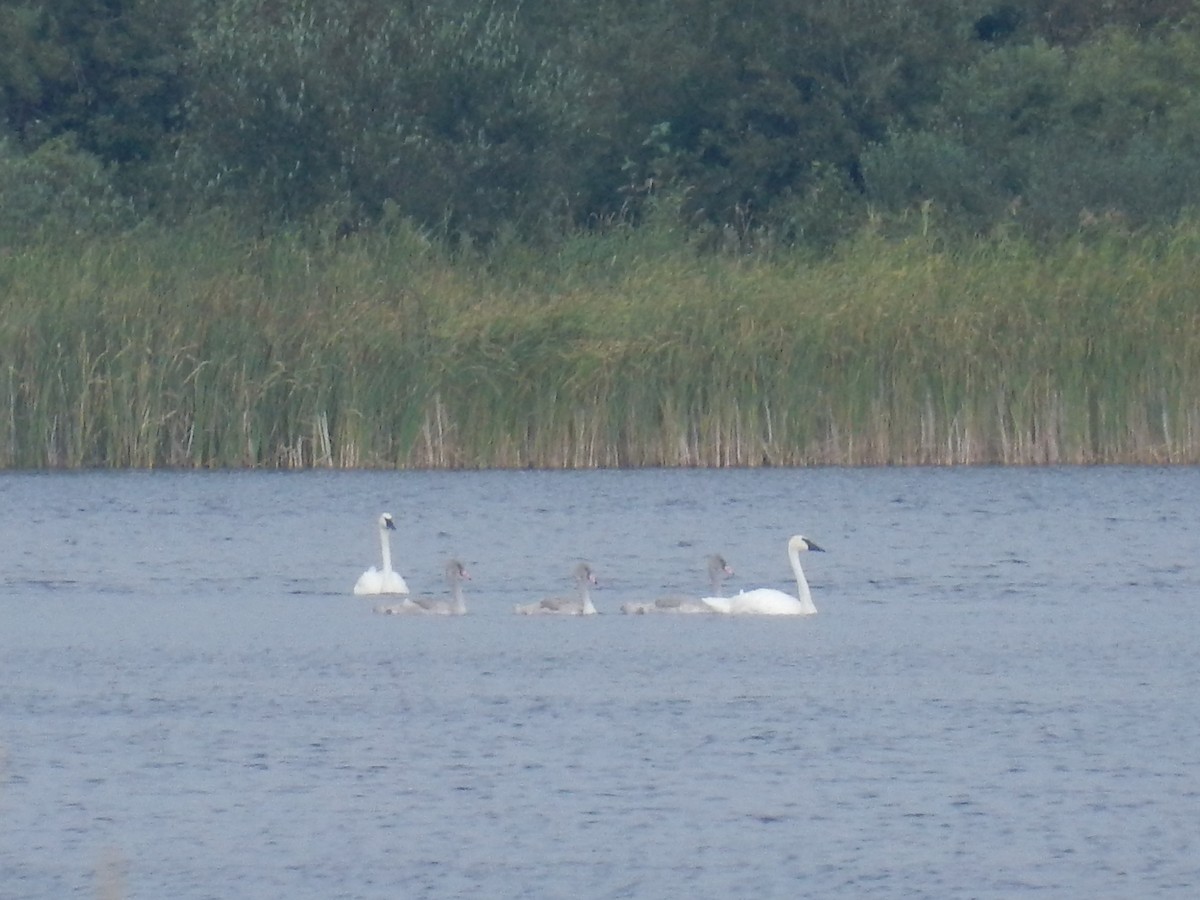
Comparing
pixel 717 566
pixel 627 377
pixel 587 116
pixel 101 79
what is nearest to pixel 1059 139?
pixel 587 116

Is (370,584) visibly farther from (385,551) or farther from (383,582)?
(385,551)

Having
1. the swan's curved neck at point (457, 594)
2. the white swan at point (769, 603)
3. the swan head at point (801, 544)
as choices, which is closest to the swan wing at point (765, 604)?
the white swan at point (769, 603)

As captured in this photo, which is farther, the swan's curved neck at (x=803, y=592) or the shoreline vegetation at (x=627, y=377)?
the shoreline vegetation at (x=627, y=377)

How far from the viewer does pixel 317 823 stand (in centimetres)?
1027

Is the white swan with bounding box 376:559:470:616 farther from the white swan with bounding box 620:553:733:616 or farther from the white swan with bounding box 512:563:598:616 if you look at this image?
the white swan with bounding box 620:553:733:616

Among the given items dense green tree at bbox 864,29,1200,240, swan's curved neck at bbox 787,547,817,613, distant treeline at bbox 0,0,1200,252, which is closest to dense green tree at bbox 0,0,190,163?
distant treeline at bbox 0,0,1200,252

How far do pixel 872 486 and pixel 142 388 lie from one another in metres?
6.37

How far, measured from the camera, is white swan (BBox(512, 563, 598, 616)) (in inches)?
611

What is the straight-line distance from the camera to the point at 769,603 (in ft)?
52.1

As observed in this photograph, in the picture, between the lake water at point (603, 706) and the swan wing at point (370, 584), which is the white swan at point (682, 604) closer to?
the lake water at point (603, 706)

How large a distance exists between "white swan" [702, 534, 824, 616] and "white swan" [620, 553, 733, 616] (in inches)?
→ 3.2

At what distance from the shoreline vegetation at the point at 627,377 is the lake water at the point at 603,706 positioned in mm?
1730

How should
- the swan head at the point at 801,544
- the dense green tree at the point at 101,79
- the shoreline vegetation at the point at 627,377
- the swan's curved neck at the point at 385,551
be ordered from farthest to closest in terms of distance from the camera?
the dense green tree at the point at 101,79 → the shoreline vegetation at the point at 627,377 → the swan's curved neck at the point at 385,551 → the swan head at the point at 801,544

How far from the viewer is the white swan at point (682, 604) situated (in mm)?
15695
